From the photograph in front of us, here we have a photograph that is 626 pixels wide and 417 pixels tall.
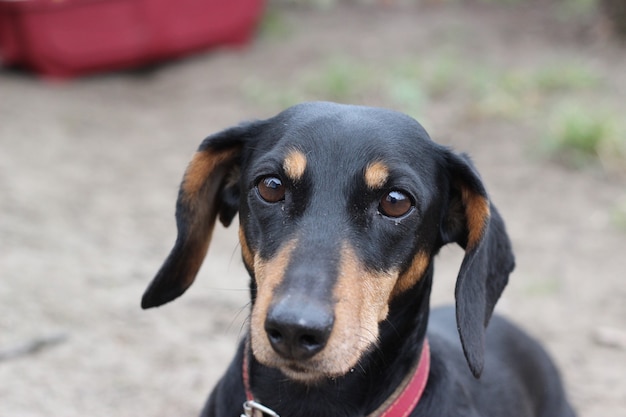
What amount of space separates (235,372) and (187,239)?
57 cm

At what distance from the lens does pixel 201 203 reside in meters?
3.46

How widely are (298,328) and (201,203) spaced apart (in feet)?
3.50

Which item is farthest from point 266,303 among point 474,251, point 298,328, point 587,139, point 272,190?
point 587,139

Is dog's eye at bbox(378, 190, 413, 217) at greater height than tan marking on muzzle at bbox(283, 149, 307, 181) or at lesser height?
lesser

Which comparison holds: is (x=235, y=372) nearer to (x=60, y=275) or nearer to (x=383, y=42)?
(x=60, y=275)

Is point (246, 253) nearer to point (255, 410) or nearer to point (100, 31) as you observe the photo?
point (255, 410)

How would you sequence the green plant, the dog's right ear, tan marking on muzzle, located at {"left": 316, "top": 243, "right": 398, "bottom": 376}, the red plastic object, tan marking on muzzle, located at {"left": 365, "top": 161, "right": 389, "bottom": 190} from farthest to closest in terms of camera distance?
the red plastic object, the green plant, the dog's right ear, tan marking on muzzle, located at {"left": 365, "top": 161, "right": 389, "bottom": 190}, tan marking on muzzle, located at {"left": 316, "top": 243, "right": 398, "bottom": 376}

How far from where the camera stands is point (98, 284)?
575cm

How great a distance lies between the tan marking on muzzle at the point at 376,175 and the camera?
3.00 meters

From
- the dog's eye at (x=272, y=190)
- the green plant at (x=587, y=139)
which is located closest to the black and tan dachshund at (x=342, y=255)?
the dog's eye at (x=272, y=190)

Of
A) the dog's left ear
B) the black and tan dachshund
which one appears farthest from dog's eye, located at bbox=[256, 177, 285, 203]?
the dog's left ear

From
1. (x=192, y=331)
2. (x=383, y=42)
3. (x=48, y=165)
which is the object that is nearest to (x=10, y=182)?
(x=48, y=165)

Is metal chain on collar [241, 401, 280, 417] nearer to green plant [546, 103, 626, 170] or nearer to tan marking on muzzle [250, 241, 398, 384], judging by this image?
tan marking on muzzle [250, 241, 398, 384]

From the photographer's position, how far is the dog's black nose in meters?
2.56
